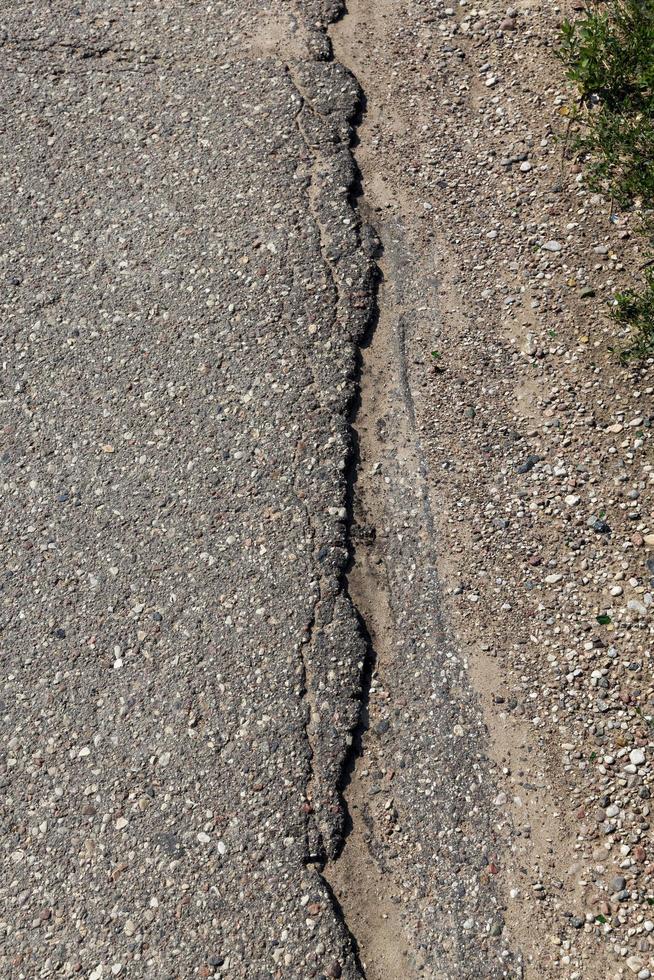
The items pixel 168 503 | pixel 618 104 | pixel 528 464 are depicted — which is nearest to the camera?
pixel 528 464

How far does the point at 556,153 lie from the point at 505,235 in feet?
1.36

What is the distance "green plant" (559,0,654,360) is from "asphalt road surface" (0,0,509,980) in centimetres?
94

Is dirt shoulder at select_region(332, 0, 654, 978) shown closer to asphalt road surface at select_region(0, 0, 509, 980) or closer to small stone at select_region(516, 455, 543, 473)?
small stone at select_region(516, 455, 543, 473)

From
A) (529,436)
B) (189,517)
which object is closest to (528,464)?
(529,436)

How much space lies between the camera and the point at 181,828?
A: 2.88 metres

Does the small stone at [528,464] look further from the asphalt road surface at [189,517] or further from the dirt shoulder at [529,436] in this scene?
the asphalt road surface at [189,517]

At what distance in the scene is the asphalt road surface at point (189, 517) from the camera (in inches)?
110

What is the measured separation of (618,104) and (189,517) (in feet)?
7.57

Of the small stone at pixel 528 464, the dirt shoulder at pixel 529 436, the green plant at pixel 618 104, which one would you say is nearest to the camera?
the dirt shoulder at pixel 529 436

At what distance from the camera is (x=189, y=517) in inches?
134

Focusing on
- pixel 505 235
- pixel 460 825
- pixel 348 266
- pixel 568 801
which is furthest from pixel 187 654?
pixel 505 235

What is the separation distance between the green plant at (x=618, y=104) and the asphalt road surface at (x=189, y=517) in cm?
94

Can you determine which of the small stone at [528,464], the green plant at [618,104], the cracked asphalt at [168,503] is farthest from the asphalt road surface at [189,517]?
the green plant at [618,104]

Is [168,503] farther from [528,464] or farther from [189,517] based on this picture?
[528,464]
